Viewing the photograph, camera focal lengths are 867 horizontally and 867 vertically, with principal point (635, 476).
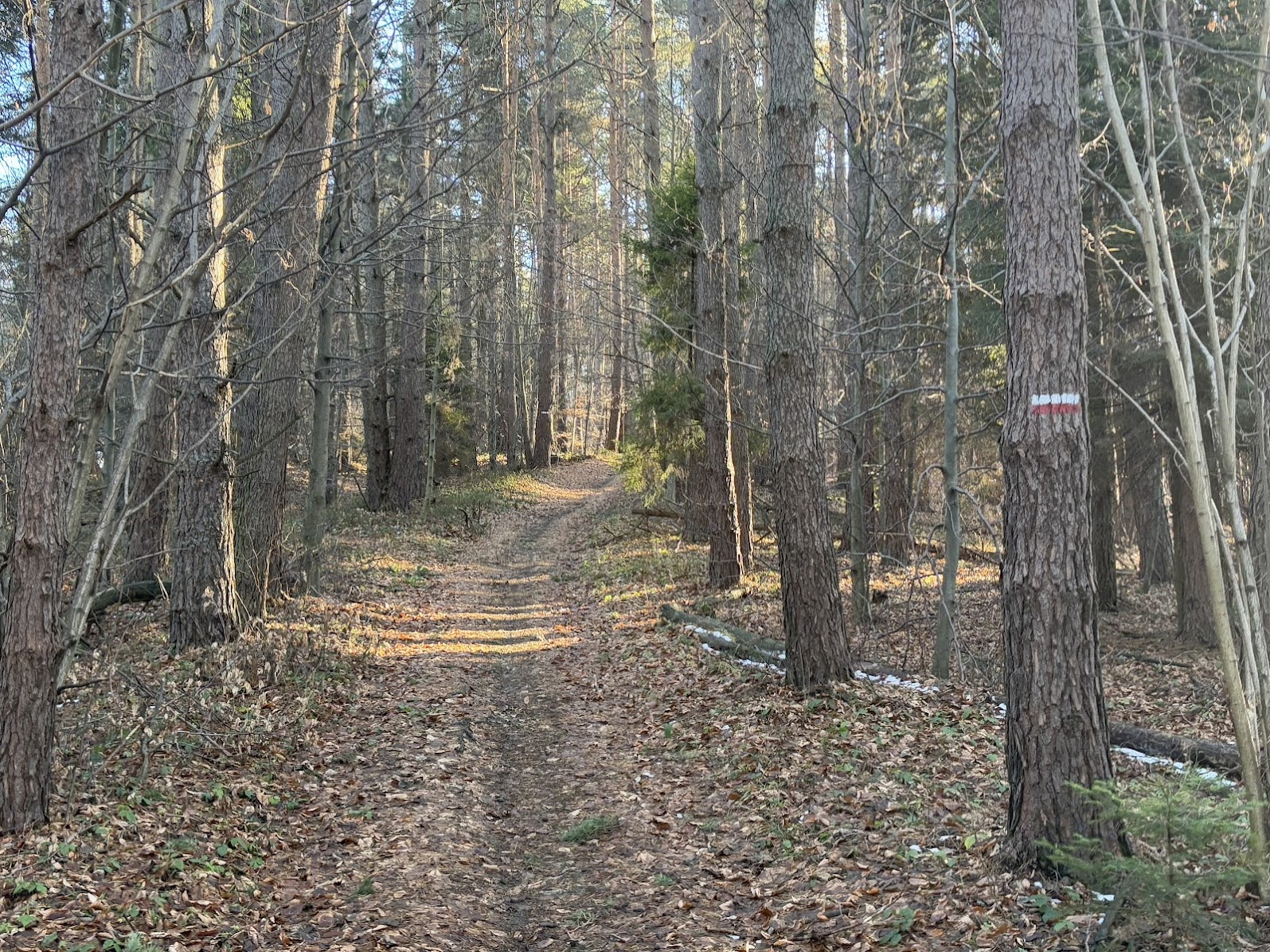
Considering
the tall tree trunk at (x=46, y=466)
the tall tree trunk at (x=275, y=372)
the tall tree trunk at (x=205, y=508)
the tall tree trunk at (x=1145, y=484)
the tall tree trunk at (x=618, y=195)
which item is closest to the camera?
the tall tree trunk at (x=46, y=466)

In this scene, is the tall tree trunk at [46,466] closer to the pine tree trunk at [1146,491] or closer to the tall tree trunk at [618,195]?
the tall tree trunk at [618,195]

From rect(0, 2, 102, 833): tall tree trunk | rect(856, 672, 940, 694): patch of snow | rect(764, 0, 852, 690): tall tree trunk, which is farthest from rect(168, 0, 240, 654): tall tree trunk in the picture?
rect(856, 672, 940, 694): patch of snow

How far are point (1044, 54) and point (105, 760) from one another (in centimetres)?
706

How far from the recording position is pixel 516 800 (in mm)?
6605

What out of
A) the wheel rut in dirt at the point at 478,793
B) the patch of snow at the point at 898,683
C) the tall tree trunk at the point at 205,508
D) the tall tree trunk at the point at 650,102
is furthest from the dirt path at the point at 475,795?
the tall tree trunk at the point at 650,102

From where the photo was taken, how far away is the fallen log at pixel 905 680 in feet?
20.7

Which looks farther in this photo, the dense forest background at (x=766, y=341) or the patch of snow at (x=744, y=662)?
the patch of snow at (x=744, y=662)

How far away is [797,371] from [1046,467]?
3.92 m

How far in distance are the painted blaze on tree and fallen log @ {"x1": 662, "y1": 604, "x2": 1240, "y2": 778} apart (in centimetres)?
142

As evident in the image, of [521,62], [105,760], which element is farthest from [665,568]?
[521,62]

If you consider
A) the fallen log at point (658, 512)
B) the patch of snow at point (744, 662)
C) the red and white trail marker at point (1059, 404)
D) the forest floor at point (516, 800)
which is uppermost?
the red and white trail marker at point (1059, 404)

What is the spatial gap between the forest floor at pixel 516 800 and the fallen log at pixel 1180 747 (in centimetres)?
47

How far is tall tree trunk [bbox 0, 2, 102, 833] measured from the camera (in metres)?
4.72

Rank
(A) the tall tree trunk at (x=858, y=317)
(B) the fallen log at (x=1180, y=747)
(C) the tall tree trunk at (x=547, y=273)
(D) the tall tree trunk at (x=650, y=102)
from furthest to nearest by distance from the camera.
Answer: (C) the tall tree trunk at (x=547, y=273), (D) the tall tree trunk at (x=650, y=102), (A) the tall tree trunk at (x=858, y=317), (B) the fallen log at (x=1180, y=747)
